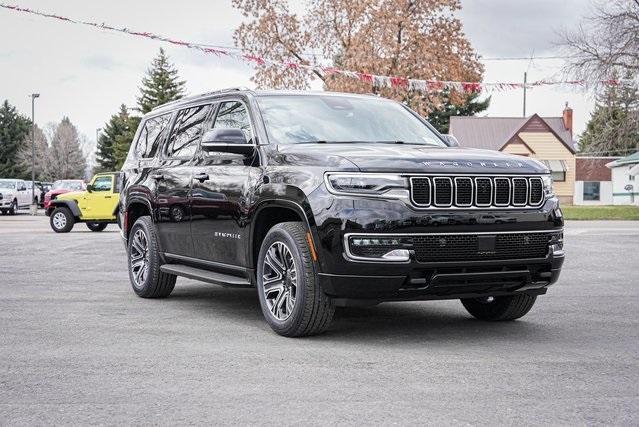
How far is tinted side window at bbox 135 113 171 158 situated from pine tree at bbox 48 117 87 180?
106 meters

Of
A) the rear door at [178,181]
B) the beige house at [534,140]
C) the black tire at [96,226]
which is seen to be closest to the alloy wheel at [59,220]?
the black tire at [96,226]

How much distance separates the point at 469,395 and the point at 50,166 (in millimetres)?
113205

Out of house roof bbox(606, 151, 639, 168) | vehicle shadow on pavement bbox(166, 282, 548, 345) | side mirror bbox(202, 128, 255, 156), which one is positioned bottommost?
vehicle shadow on pavement bbox(166, 282, 548, 345)

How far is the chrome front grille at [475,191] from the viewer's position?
20.5ft

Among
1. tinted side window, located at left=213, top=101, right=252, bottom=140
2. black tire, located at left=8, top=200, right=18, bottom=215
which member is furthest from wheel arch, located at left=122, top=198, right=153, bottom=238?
black tire, located at left=8, top=200, right=18, bottom=215

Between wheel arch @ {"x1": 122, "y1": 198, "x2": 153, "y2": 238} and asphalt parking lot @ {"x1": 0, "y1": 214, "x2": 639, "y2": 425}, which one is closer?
asphalt parking lot @ {"x1": 0, "y1": 214, "x2": 639, "y2": 425}

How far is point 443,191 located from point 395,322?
1.71 meters

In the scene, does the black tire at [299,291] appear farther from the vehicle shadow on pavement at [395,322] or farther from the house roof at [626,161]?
the house roof at [626,161]

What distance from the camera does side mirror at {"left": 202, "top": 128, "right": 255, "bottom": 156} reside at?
7.18 m

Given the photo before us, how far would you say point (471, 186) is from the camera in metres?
6.39

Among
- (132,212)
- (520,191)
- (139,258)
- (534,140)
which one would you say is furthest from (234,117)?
(534,140)

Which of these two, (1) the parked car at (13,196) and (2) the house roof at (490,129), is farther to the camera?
(2) the house roof at (490,129)

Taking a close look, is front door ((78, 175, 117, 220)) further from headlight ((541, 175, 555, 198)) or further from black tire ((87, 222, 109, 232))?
headlight ((541, 175, 555, 198))

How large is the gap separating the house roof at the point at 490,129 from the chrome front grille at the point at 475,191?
189ft
